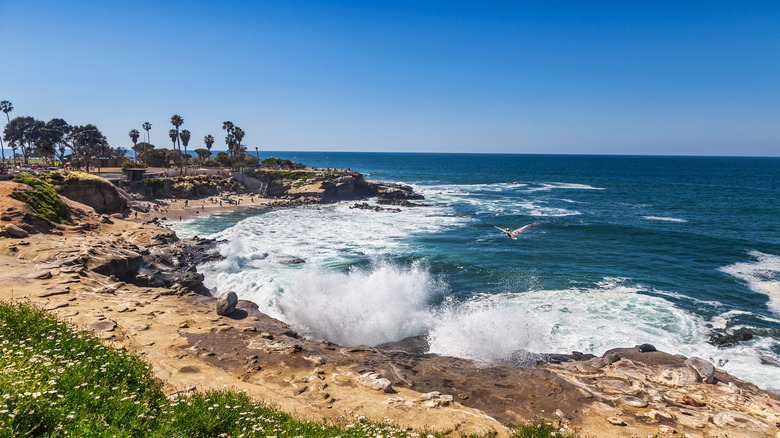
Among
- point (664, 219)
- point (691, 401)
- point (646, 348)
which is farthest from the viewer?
point (664, 219)

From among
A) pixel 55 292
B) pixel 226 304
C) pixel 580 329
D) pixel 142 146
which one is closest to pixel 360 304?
pixel 226 304

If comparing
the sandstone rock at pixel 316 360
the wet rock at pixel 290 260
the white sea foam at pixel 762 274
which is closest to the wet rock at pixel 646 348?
the white sea foam at pixel 762 274

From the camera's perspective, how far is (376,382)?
11062 mm

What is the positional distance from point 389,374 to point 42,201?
1117 inches

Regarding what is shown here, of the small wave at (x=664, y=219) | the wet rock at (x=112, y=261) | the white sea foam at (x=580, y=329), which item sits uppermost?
the wet rock at (x=112, y=261)

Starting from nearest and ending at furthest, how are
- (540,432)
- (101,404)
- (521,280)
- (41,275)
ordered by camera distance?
1. (101,404)
2. (540,432)
3. (41,275)
4. (521,280)

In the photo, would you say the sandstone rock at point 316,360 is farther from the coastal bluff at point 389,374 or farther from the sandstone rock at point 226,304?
the sandstone rock at point 226,304

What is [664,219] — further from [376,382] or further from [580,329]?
[376,382]

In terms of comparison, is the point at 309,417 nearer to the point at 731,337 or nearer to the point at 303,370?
the point at 303,370

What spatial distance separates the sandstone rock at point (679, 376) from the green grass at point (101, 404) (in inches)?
265

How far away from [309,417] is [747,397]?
13042 mm

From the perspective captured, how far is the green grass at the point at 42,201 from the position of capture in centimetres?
2514

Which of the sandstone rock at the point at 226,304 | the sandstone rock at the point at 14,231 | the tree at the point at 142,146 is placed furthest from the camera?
the tree at the point at 142,146

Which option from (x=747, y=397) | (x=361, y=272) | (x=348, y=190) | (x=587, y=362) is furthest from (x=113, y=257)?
(x=348, y=190)
